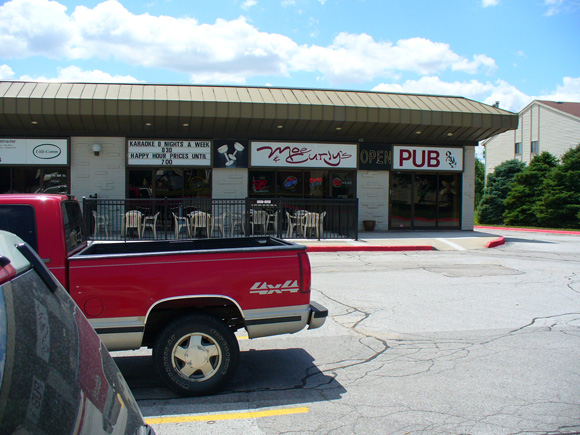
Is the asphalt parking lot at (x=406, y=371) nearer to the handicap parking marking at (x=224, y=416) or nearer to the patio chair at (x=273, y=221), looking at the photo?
the handicap parking marking at (x=224, y=416)

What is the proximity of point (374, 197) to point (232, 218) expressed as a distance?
6.39 m

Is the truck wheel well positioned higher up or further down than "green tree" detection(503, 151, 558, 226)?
further down

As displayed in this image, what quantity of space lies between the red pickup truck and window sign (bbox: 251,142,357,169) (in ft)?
51.7

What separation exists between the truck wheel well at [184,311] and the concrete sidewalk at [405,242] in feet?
33.5

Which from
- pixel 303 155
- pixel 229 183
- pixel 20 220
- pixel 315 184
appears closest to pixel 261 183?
pixel 229 183

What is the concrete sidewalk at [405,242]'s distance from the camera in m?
15.7

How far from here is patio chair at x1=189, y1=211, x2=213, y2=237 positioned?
17094mm

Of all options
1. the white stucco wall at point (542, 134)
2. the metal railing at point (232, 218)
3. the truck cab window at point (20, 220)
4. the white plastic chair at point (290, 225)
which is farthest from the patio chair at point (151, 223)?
the white stucco wall at point (542, 134)

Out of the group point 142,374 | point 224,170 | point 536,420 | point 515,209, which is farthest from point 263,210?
point 515,209

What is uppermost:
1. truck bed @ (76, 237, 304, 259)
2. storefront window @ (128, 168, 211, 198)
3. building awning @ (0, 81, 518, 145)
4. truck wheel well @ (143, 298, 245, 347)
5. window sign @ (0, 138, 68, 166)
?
building awning @ (0, 81, 518, 145)

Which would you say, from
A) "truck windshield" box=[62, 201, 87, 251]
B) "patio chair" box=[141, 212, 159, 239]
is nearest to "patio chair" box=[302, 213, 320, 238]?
"patio chair" box=[141, 212, 159, 239]

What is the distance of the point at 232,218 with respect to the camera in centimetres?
1808

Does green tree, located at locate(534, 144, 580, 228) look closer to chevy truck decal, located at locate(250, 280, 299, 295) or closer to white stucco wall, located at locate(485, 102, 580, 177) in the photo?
white stucco wall, located at locate(485, 102, 580, 177)

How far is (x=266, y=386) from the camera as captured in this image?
16.0ft
